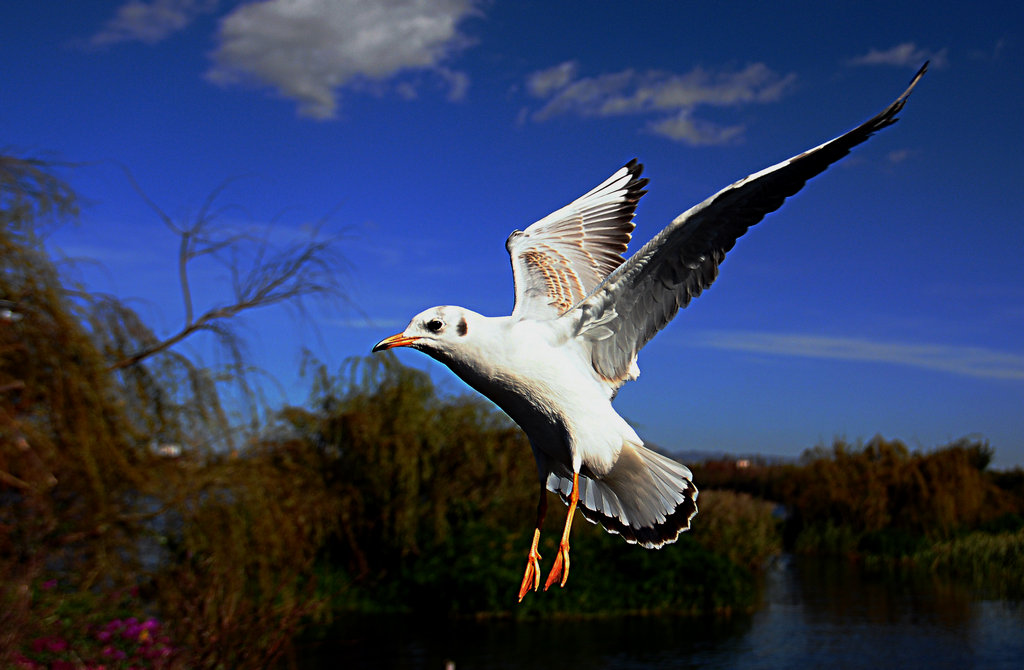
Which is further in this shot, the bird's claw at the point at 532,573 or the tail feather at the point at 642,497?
the tail feather at the point at 642,497

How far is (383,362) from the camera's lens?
42.1 ft

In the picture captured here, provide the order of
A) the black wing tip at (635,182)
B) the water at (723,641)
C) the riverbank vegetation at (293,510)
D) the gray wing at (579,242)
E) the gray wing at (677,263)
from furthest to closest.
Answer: the water at (723,641) → the riverbank vegetation at (293,510) → the black wing tip at (635,182) → the gray wing at (579,242) → the gray wing at (677,263)

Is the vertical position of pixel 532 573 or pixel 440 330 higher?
pixel 440 330

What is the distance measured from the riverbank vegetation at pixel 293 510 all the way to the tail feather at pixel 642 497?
351 centimetres

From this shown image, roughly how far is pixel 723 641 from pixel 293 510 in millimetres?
6793

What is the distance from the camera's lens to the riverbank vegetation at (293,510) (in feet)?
20.8

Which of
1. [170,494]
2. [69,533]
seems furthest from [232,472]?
[69,533]

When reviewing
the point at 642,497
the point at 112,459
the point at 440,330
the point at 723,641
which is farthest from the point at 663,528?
the point at 723,641

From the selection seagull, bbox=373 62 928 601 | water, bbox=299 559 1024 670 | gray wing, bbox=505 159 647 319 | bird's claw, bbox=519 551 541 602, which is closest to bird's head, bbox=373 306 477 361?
seagull, bbox=373 62 928 601

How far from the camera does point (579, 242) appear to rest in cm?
318

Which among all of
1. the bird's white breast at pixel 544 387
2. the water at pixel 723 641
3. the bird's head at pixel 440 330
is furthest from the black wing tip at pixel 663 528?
the water at pixel 723 641

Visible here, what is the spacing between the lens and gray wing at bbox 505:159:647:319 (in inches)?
110

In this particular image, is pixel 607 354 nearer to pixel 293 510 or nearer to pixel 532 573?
pixel 532 573

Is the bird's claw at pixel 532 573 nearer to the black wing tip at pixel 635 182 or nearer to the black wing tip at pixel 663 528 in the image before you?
the black wing tip at pixel 663 528
